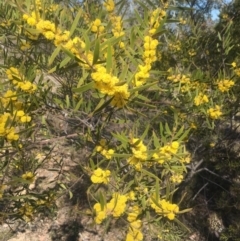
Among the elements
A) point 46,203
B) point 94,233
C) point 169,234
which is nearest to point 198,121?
point 169,234

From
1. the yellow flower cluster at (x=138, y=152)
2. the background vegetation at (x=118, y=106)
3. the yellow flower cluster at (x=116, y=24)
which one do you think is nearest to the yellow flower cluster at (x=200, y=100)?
the background vegetation at (x=118, y=106)

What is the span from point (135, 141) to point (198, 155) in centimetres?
288

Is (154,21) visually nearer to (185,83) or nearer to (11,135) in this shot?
(11,135)

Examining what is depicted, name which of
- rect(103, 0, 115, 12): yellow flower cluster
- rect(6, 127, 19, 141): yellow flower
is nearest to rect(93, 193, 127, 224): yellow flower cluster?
rect(6, 127, 19, 141): yellow flower

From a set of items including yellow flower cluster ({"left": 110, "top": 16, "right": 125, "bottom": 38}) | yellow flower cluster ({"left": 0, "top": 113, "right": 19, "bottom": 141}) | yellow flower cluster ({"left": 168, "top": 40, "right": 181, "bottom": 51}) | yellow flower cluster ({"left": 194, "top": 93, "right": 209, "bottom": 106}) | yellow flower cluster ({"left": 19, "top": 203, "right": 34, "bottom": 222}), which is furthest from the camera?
yellow flower cluster ({"left": 168, "top": 40, "right": 181, "bottom": 51})

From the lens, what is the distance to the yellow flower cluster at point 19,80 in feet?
5.14

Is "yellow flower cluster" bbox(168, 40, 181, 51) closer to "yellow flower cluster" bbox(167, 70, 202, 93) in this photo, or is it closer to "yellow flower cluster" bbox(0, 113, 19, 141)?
"yellow flower cluster" bbox(167, 70, 202, 93)

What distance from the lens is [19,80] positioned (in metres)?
1.59

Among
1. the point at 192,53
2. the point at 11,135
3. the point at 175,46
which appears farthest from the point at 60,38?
the point at 175,46

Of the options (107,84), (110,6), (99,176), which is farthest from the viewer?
(110,6)

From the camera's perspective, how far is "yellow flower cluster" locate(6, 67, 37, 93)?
157cm

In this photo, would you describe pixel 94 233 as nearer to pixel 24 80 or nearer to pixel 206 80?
pixel 206 80

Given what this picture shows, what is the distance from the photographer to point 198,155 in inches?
162

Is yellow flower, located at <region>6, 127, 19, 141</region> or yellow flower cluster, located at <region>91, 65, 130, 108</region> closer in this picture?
yellow flower cluster, located at <region>91, 65, 130, 108</region>
